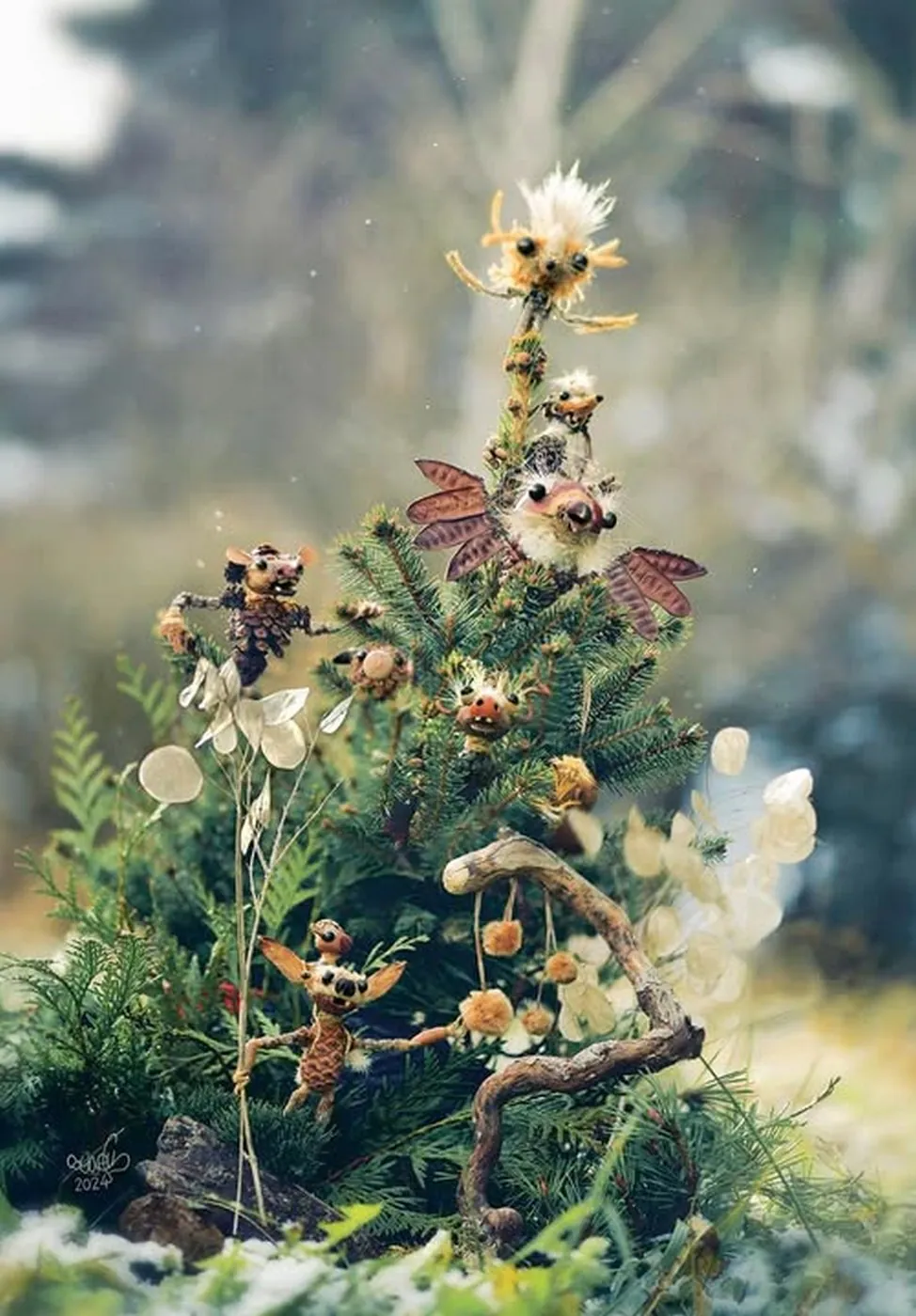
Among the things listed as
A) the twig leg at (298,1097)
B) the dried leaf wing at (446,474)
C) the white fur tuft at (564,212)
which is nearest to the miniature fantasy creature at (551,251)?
the white fur tuft at (564,212)

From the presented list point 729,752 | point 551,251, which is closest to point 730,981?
point 729,752

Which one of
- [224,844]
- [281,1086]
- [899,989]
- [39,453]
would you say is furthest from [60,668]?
[899,989]

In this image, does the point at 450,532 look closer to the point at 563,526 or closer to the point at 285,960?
the point at 563,526

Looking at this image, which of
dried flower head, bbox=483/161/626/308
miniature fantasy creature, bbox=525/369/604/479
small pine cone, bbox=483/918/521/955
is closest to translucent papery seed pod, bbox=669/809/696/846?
small pine cone, bbox=483/918/521/955

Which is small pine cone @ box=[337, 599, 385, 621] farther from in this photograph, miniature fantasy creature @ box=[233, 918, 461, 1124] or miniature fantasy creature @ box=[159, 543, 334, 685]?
miniature fantasy creature @ box=[233, 918, 461, 1124]

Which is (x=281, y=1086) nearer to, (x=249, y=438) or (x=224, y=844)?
(x=224, y=844)
